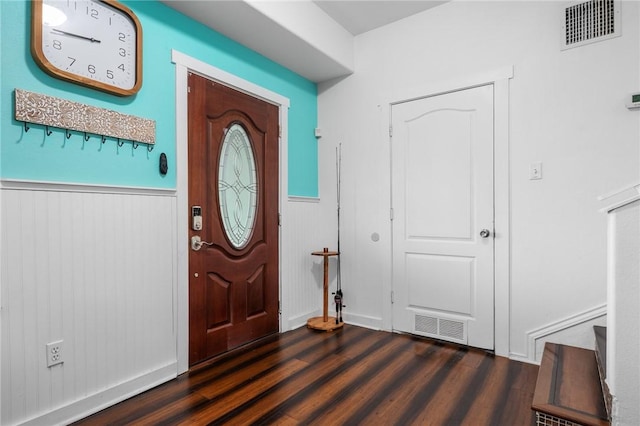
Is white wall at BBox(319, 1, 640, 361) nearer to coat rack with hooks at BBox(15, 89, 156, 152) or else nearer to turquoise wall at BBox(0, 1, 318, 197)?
turquoise wall at BBox(0, 1, 318, 197)

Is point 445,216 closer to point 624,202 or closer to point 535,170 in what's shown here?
point 535,170

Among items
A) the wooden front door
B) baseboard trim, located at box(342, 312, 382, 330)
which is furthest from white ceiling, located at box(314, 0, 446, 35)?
baseboard trim, located at box(342, 312, 382, 330)

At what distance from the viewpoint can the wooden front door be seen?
2.58 metres

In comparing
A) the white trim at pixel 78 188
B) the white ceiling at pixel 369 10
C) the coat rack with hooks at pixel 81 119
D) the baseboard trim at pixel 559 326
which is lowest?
the baseboard trim at pixel 559 326

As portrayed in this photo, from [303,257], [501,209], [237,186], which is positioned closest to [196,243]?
[237,186]

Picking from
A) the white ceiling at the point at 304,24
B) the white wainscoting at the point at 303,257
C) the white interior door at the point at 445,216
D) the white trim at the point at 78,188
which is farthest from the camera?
the white wainscoting at the point at 303,257

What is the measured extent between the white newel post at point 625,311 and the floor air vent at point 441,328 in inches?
56.1

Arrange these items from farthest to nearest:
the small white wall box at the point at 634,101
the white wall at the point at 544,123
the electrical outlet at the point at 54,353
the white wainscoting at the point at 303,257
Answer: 1. the white wainscoting at the point at 303,257
2. the white wall at the point at 544,123
3. the small white wall box at the point at 634,101
4. the electrical outlet at the point at 54,353

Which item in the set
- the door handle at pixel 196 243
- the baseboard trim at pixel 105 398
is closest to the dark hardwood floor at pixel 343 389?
the baseboard trim at pixel 105 398

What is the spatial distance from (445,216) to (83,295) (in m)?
2.66

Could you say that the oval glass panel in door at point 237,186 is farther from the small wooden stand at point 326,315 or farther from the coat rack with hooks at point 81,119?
the small wooden stand at point 326,315

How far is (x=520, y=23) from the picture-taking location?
106 inches

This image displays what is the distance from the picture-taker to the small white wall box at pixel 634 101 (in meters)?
2.26

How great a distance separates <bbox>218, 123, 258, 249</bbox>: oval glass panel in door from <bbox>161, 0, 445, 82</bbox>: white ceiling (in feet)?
2.45
